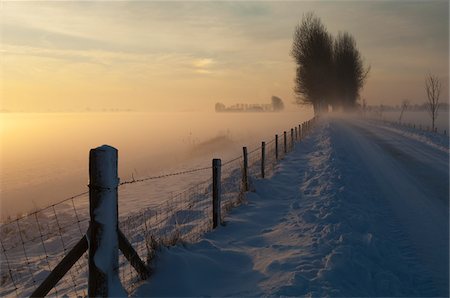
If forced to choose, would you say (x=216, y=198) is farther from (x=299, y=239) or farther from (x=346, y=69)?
(x=346, y=69)

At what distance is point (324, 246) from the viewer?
5684 millimetres

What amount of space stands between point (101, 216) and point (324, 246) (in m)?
3.32

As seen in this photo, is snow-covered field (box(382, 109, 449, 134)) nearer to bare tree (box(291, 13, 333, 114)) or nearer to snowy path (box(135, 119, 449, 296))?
bare tree (box(291, 13, 333, 114))

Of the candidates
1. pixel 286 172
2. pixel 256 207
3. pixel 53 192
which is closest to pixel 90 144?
pixel 53 192

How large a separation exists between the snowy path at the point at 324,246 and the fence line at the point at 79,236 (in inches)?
19.2

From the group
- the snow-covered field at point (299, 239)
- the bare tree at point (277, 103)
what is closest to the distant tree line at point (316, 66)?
the snow-covered field at point (299, 239)

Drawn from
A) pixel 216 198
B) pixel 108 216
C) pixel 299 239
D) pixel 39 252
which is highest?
pixel 108 216

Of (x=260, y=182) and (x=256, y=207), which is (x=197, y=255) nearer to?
(x=256, y=207)

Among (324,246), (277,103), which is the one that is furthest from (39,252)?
(277,103)

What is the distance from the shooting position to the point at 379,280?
185 inches

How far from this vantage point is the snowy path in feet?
15.2

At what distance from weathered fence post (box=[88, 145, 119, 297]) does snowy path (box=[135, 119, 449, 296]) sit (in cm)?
68

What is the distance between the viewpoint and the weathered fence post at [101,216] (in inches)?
151

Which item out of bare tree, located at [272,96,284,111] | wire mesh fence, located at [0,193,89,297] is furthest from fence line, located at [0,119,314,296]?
bare tree, located at [272,96,284,111]
